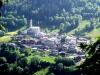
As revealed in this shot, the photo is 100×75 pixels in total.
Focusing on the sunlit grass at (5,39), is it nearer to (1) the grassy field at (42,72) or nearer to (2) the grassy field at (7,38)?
(2) the grassy field at (7,38)

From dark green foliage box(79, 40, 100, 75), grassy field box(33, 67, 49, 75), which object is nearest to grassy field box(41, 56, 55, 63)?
grassy field box(33, 67, 49, 75)

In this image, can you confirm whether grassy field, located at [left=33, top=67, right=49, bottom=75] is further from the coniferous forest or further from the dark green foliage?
the dark green foliage

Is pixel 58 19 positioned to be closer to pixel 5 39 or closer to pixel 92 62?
pixel 5 39

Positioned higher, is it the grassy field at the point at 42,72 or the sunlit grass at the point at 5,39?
the grassy field at the point at 42,72

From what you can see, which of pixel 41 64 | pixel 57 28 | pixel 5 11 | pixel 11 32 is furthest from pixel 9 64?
pixel 5 11

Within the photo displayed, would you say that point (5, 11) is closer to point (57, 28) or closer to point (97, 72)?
point (57, 28)

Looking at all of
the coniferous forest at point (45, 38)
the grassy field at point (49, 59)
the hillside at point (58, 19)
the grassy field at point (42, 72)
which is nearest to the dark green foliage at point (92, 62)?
the coniferous forest at point (45, 38)

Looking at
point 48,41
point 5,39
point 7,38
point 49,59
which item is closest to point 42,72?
point 49,59

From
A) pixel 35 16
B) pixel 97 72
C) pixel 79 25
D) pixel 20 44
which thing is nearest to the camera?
pixel 97 72
